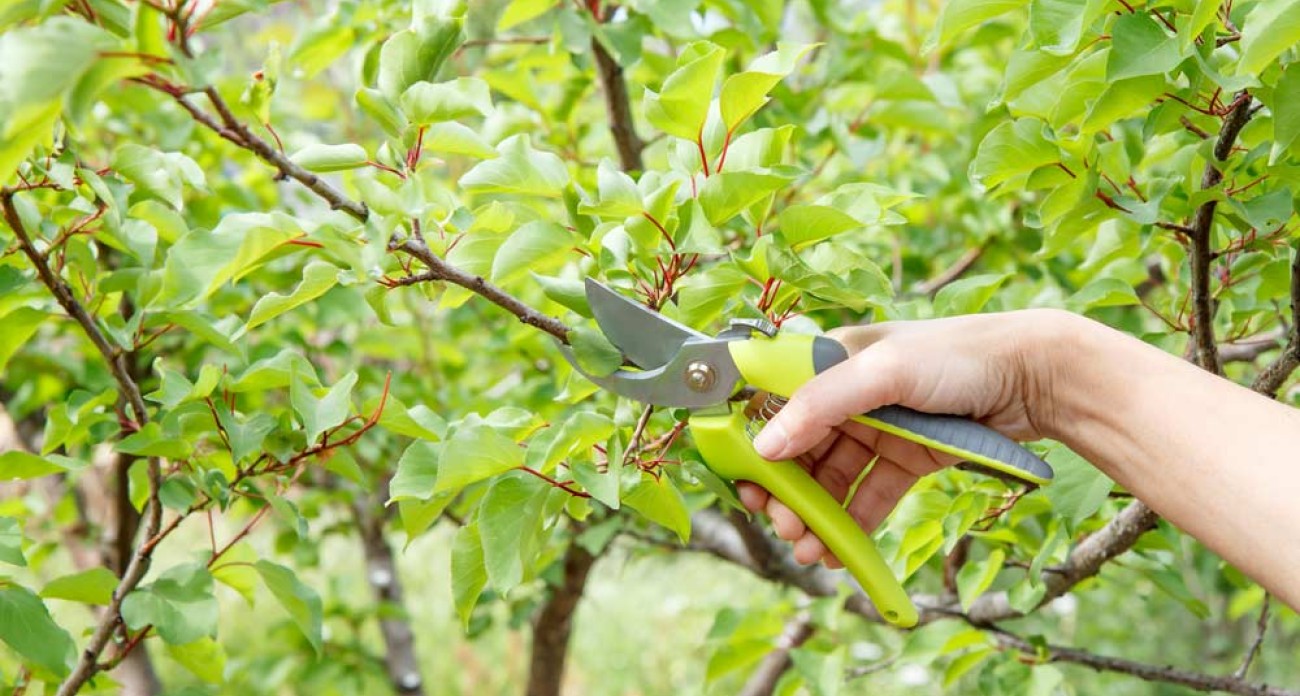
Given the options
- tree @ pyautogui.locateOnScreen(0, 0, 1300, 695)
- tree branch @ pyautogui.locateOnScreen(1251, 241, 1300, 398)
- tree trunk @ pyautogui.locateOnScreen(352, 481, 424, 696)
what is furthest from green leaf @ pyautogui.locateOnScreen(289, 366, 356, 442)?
tree trunk @ pyautogui.locateOnScreen(352, 481, 424, 696)

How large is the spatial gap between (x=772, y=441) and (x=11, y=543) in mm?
602

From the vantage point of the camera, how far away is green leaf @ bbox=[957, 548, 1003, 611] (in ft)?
4.13

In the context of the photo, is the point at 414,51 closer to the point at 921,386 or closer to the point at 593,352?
the point at 593,352

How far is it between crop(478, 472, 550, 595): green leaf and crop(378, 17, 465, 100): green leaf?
0.29 m

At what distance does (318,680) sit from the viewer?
2.11m

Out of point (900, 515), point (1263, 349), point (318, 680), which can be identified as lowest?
point (318, 680)

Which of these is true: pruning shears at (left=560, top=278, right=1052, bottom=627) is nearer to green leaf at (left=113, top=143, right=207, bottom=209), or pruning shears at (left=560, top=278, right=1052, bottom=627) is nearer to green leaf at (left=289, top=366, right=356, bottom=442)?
green leaf at (left=289, top=366, right=356, bottom=442)

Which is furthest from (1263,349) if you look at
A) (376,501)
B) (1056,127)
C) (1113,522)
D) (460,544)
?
(376,501)

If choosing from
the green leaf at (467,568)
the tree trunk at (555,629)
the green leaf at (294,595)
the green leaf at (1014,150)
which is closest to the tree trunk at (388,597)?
the tree trunk at (555,629)

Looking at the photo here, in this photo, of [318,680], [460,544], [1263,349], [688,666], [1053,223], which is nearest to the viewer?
[460,544]

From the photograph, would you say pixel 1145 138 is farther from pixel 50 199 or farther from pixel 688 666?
pixel 688 666

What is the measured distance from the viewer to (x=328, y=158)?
33.8 inches

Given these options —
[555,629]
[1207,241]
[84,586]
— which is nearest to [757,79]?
[1207,241]

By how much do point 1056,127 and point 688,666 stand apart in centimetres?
315
